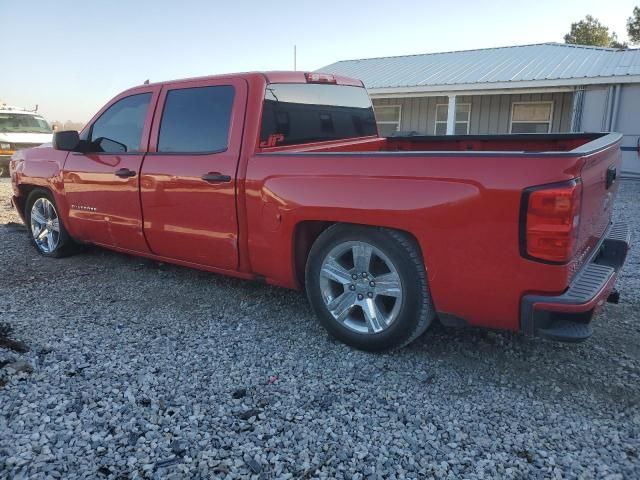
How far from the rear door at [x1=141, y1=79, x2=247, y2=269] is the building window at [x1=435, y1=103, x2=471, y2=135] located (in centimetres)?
1324

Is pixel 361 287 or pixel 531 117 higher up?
pixel 531 117

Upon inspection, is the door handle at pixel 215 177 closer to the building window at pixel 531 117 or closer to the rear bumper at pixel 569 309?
the rear bumper at pixel 569 309

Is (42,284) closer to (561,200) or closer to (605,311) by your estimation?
(561,200)

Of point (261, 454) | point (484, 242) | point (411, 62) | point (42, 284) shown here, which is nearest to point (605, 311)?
point (484, 242)

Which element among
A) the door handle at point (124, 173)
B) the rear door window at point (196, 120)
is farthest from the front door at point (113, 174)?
the rear door window at point (196, 120)

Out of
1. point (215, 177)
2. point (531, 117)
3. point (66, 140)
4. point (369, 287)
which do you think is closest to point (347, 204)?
point (369, 287)

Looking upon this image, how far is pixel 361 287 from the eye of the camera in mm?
3328

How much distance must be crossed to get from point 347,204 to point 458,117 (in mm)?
14492

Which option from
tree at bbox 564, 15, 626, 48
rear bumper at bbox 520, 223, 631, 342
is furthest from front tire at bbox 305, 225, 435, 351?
tree at bbox 564, 15, 626, 48

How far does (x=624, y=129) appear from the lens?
1368 centimetres

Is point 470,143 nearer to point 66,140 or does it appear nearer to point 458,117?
point 66,140

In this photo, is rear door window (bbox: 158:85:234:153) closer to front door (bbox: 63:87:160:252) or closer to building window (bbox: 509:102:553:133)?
front door (bbox: 63:87:160:252)

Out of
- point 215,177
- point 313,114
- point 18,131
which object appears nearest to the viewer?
point 215,177

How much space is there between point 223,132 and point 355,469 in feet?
8.44
